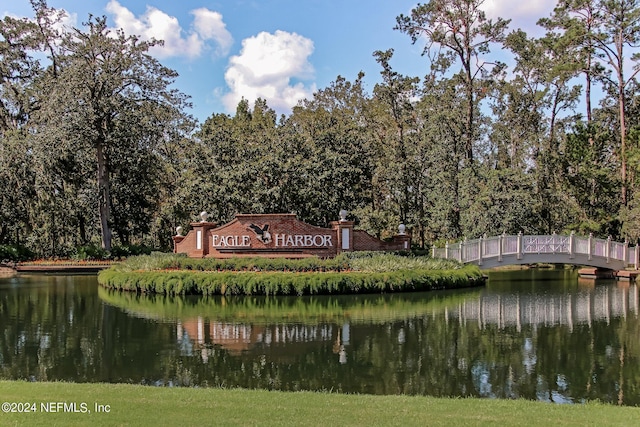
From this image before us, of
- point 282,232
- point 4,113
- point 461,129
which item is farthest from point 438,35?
point 4,113

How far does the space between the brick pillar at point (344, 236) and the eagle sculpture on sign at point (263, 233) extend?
2.94m

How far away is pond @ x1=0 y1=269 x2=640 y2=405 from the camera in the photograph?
9156 mm

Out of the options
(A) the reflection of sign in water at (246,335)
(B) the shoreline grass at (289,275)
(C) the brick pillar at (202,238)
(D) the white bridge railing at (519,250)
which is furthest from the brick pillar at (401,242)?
(A) the reflection of sign in water at (246,335)

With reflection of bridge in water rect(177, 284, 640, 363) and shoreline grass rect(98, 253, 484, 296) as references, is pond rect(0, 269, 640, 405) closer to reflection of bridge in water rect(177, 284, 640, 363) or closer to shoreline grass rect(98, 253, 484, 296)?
reflection of bridge in water rect(177, 284, 640, 363)

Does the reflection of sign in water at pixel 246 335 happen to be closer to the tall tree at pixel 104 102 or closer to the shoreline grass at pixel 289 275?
the shoreline grass at pixel 289 275

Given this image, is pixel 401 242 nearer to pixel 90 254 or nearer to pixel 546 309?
pixel 546 309

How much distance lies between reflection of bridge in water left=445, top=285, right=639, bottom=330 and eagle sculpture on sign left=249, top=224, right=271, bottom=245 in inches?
373

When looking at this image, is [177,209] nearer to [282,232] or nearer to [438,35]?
[282,232]

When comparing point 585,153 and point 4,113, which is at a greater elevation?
→ point 4,113

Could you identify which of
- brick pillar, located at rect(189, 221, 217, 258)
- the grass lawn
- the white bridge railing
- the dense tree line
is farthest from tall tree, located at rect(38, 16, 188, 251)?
the grass lawn

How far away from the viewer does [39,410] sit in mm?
6324

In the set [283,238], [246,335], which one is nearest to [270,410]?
[246,335]

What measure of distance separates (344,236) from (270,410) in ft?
64.2

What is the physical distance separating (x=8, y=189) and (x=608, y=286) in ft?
107
